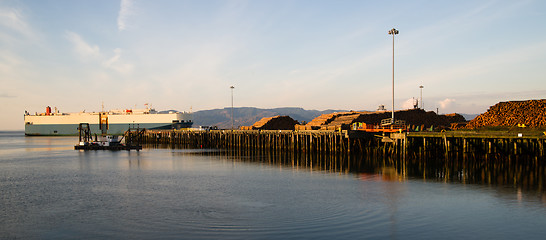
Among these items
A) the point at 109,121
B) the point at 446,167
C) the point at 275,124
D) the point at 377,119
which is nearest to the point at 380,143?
the point at 446,167

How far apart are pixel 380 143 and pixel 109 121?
439 feet

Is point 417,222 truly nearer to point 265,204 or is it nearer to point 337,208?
point 337,208

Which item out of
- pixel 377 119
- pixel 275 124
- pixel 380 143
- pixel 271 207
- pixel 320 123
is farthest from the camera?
pixel 275 124

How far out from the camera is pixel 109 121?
164000mm

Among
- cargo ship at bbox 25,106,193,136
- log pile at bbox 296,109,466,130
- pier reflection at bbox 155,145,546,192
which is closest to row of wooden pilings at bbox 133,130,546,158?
pier reflection at bbox 155,145,546,192

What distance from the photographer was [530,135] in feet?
132

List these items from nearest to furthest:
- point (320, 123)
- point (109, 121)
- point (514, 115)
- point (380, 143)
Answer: point (514, 115)
point (380, 143)
point (320, 123)
point (109, 121)

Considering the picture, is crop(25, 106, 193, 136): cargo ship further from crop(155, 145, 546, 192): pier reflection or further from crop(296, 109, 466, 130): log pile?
crop(155, 145, 546, 192): pier reflection

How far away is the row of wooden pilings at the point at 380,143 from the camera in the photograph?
44656mm

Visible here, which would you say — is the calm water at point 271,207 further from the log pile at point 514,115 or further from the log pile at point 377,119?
the log pile at point 377,119

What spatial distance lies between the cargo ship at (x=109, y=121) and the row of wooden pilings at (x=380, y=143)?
228 ft

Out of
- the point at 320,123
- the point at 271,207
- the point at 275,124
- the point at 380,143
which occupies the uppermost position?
the point at 320,123

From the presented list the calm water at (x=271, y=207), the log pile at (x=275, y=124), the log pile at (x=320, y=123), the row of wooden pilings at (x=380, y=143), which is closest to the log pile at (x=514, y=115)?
the row of wooden pilings at (x=380, y=143)

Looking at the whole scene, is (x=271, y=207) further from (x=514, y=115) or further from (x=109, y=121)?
(x=109, y=121)
